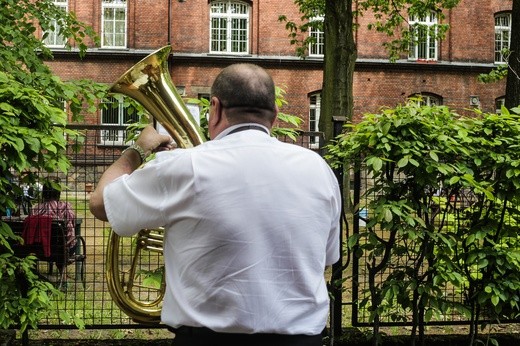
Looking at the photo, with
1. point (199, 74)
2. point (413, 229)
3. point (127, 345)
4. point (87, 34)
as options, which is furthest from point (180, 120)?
point (199, 74)

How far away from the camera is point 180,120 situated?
3.12 meters

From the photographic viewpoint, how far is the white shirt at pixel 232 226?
2.34 metres

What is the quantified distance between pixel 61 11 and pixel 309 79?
19253 millimetres

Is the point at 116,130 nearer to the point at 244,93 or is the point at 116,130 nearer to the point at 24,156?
the point at 24,156

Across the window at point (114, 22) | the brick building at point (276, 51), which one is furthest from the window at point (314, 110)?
the window at point (114, 22)

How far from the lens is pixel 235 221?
2.34 metres

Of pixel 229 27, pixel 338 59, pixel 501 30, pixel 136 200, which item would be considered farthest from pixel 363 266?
pixel 501 30

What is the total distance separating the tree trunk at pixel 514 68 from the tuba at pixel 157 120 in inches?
362

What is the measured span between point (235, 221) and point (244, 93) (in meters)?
0.43

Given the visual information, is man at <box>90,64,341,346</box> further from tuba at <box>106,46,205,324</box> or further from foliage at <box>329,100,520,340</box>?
foliage at <box>329,100,520,340</box>

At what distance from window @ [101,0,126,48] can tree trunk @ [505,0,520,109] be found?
679 inches

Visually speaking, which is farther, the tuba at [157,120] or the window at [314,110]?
the window at [314,110]

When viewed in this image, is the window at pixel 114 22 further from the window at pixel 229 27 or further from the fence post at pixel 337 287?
the fence post at pixel 337 287

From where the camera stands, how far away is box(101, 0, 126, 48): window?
26.6 metres
